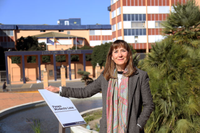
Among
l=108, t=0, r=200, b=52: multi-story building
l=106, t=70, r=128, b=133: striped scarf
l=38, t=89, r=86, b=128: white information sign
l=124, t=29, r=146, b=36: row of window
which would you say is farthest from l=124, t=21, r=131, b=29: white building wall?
l=106, t=70, r=128, b=133: striped scarf

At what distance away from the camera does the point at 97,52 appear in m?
34.9

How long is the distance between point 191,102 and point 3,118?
27.6ft

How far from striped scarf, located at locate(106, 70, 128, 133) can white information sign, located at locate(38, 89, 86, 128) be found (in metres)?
0.35

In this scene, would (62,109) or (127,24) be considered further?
(127,24)

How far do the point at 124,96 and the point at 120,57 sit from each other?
452mm

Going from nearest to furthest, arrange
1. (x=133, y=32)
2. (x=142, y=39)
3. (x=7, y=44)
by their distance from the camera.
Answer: (x=133, y=32) < (x=142, y=39) < (x=7, y=44)

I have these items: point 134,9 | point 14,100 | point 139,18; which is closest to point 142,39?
point 139,18

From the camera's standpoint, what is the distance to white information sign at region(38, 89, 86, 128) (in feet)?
8.12

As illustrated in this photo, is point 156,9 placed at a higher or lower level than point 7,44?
higher

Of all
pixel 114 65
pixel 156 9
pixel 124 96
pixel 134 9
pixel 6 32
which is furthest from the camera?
pixel 6 32

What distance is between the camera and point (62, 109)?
2.59 meters

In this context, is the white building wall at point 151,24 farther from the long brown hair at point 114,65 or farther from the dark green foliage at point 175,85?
the long brown hair at point 114,65

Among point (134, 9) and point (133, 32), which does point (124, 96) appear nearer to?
point (134, 9)

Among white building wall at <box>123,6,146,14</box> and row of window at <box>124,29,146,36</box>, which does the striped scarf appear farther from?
row of window at <box>124,29,146,36</box>
